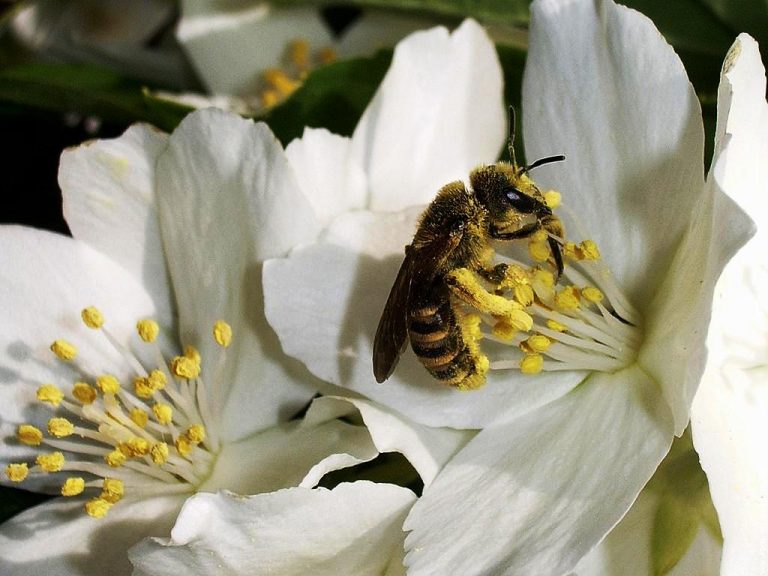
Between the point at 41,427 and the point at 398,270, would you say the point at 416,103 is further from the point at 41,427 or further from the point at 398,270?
the point at 41,427

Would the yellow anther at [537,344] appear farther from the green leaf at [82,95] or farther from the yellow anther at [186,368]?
the green leaf at [82,95]

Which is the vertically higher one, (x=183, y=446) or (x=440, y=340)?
(x=440, y=340)

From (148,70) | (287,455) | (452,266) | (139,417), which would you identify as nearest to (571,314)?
(452,266)

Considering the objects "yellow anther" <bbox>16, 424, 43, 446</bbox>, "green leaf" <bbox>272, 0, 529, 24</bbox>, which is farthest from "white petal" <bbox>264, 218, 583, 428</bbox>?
"green leaf" <bbox>272, 0, 529, 24</bbox>

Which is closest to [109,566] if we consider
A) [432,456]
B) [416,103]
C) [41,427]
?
[41,427]

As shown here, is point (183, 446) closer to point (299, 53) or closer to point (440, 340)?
point (440, 340)

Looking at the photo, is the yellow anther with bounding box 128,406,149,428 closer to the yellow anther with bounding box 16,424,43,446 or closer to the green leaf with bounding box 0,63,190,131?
the yellow anther with bounding box 16,424,43,446
